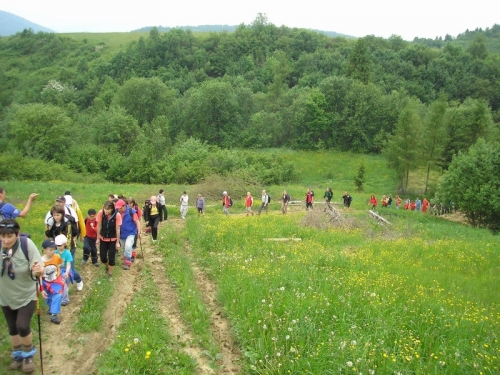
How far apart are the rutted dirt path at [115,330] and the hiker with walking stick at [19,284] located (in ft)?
1.51

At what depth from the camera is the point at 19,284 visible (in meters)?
5.50

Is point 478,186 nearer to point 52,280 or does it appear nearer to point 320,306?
point 320,306

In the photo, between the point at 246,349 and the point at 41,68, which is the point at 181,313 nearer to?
the point at 246,349

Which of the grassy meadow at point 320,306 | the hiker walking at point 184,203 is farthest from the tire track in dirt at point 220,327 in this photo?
the hiker walking at point 184,203

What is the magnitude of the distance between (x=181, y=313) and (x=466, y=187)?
27.2 meters

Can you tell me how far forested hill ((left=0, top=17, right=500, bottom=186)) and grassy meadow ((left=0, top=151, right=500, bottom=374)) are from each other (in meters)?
23.7

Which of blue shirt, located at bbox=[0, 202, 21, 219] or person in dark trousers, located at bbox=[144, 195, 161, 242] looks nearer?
blue shirt, located at bbox=[0, 202, 21, 219]

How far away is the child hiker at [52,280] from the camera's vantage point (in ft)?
22.6

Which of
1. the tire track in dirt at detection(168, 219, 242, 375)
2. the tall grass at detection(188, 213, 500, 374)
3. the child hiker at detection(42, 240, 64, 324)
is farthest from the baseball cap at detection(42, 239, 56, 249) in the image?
the tall grass at detection(188, 213, 500, 374)

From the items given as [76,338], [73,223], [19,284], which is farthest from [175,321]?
[73,223]

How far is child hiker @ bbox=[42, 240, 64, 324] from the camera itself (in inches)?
272

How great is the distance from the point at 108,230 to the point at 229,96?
56.4 metres

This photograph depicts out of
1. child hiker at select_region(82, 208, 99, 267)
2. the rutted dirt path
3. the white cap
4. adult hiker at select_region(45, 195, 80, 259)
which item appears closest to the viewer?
the rutted dirt path

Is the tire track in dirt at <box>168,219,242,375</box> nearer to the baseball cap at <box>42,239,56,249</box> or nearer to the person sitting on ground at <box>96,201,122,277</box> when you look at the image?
the person sitting on ground at <box>96,201,122,277</box>
